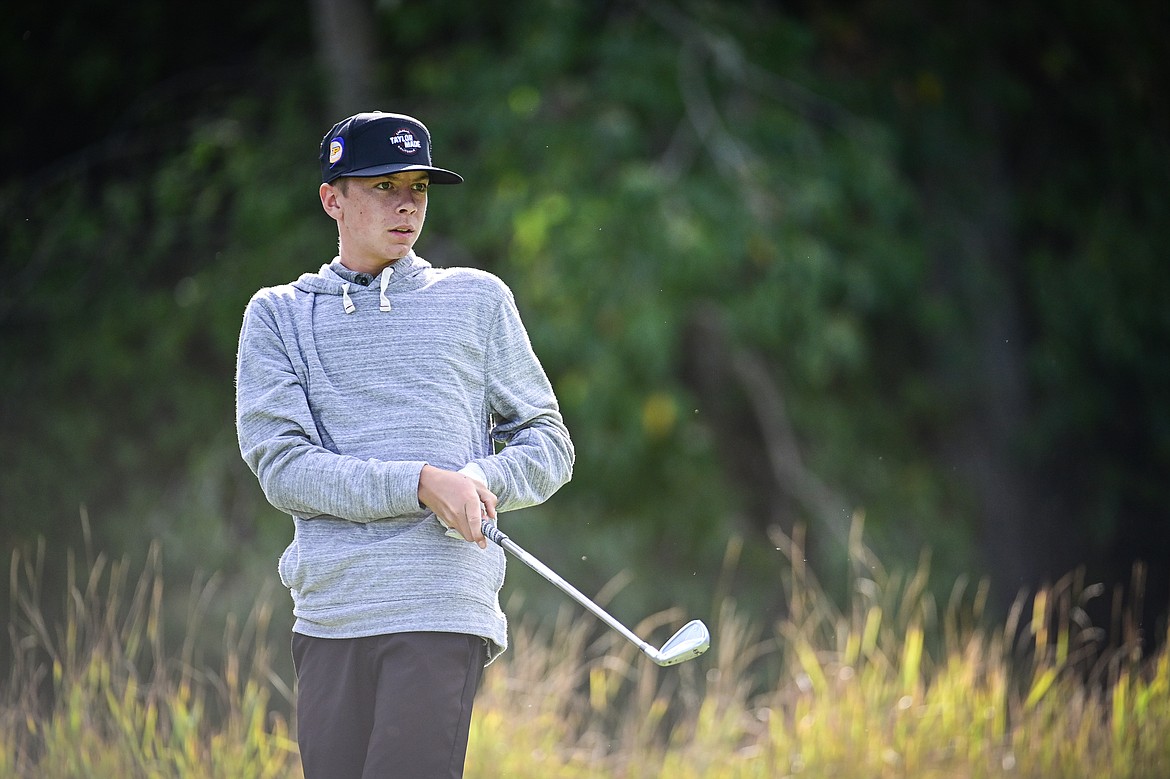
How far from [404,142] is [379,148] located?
0.13 feet

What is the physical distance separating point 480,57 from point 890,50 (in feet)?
7.93

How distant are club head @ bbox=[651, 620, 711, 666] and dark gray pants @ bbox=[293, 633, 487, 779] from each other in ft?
0.95

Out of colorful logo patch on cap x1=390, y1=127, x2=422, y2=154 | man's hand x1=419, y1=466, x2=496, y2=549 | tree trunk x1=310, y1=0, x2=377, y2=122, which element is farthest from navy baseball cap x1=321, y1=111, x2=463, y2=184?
tree trunk x1=310, y1=0, x2=377, y2=122

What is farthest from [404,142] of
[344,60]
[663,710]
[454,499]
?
[344,60]

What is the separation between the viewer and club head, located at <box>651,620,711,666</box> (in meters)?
2.10

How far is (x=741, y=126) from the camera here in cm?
715

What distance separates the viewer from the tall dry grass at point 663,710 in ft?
11.2

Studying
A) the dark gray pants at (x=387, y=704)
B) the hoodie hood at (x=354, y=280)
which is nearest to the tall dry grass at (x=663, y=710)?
the dark gray pants at (x=387, y=704)

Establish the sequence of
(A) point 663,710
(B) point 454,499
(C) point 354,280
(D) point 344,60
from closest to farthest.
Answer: (B) point 454,499 < (C) point 354,280 < (A) point 663,710 < (D) point 344,60

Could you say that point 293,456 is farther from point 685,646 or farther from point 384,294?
point 685,646

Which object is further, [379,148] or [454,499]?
[379,148]

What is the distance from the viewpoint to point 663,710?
3.90 meters

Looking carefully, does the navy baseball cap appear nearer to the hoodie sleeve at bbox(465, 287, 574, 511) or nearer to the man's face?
the man's face

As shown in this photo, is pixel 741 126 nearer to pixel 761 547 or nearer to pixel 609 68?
pixel 609 68
